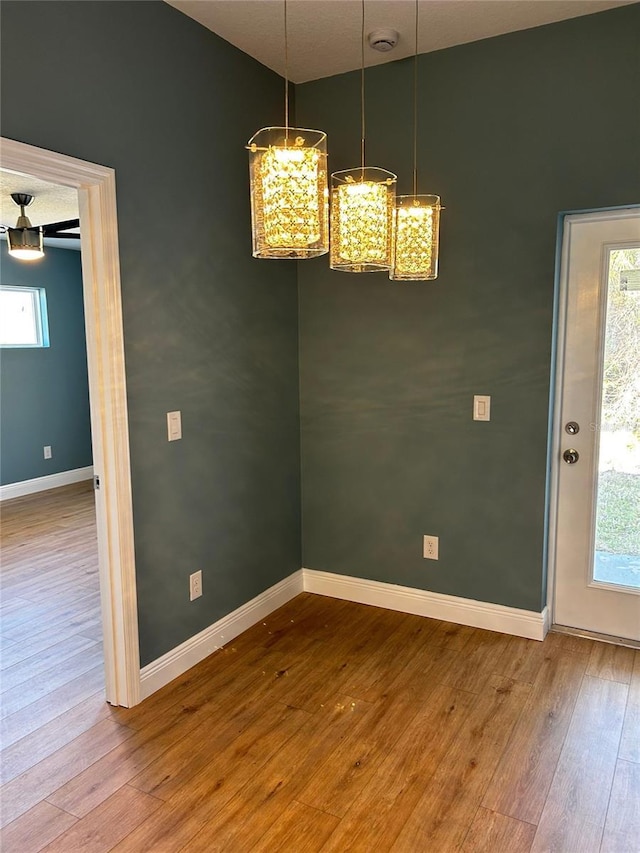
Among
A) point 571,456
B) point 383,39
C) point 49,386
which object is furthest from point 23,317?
point 571,456

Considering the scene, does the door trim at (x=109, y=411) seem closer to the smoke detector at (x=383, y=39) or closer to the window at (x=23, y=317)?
the smoke detector at (x=383, y=39)

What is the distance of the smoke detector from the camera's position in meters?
2.70

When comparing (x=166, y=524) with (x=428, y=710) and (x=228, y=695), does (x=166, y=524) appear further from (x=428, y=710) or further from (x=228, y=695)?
(x=428, y=710)

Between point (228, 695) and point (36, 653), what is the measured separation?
3.56 feet

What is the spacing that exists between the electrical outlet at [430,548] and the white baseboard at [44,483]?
14.5 ft

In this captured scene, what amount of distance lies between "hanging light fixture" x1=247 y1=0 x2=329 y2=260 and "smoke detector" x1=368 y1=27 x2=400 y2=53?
1.51 metres

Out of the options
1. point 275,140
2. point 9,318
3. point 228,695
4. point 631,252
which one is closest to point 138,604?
point 228,695

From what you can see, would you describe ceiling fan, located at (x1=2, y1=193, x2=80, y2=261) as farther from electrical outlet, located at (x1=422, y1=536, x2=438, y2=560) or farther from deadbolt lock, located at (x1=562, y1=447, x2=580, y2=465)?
deadbolt lock, located at (x1=562, y1=447, x2=580, y2=465)

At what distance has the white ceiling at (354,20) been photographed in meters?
2.49

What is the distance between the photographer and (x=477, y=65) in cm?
284

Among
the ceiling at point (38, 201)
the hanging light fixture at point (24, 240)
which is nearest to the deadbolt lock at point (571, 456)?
the ceiling at point (38, 201)

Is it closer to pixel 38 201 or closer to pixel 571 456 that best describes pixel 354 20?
pixel 571 456

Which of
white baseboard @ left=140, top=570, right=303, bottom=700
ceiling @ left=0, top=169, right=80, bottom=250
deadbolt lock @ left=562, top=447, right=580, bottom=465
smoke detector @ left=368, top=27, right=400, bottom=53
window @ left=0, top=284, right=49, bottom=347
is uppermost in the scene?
smoke detector @ left=368, top=27, right=400, bottom=53

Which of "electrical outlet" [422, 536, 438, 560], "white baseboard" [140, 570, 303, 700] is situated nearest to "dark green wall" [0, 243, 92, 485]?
"white baseboard" [140, 570, 303, 700]
